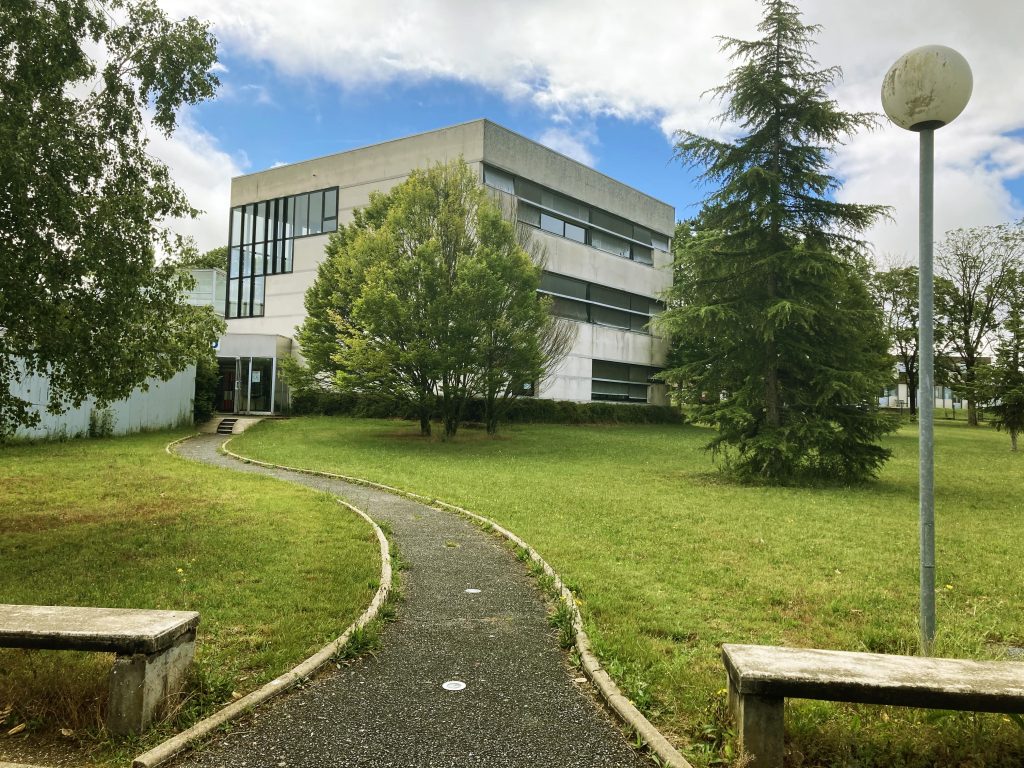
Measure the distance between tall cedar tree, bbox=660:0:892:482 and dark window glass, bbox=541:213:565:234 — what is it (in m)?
22.4

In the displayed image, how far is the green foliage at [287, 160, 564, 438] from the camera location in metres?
22.4

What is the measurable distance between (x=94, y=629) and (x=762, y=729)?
3.32 m

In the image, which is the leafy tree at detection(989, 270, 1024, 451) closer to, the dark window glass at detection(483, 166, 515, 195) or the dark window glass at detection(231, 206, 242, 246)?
the dark window glass at detection(483, 166, 515, 195)

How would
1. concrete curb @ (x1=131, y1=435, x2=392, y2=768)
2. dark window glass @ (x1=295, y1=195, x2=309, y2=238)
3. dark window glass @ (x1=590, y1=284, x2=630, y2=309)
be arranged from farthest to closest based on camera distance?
dark window glass @ (x1=590, y1=284, x2=630, y2=309) < dark window glass @ (x1=295, y1=195, x2=309, y2=238) < concrete curb @ (x1=131, y1=435, x2=392, y2=768)

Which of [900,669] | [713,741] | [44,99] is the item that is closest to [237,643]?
[713,741]

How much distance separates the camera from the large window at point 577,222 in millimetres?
36688

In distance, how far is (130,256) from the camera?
26.1 ft

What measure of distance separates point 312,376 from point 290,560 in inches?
869

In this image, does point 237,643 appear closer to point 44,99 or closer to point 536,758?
point 536,758

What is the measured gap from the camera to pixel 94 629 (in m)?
3.54

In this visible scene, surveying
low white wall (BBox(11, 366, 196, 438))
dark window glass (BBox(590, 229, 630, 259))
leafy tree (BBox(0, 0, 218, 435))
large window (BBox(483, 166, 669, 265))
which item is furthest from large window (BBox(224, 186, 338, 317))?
leafy tree (BBox(0, 0, 218, 435))

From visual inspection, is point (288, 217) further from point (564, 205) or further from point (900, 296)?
point (900, 296)

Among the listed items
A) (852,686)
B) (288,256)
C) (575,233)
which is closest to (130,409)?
(288,256)

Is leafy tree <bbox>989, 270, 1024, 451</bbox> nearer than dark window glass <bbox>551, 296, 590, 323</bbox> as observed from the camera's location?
Yes
